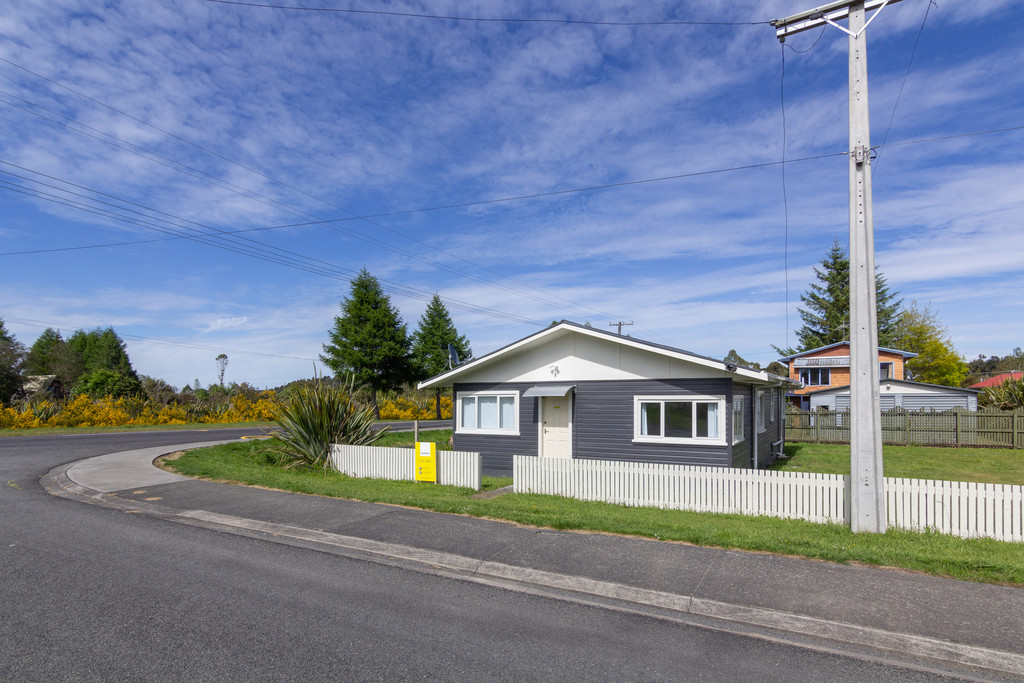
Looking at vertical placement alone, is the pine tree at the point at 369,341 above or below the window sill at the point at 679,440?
above

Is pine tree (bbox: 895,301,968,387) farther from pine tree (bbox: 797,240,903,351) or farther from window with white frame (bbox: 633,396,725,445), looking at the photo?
window with white frame (bbox: 633,396,725,445)

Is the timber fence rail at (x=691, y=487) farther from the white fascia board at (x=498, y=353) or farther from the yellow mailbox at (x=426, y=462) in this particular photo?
the white fascia board at (x=498, y=353)

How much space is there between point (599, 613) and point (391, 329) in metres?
36.8

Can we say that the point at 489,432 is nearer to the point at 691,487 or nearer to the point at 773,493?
the point at 691,487

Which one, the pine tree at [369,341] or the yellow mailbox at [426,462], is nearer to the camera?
the yellow mailbox at [426,462]

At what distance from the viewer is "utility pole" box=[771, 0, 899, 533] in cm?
863

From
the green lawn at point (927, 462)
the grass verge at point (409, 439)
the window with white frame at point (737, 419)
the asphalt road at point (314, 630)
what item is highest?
the window with white frame at point (737, 419)

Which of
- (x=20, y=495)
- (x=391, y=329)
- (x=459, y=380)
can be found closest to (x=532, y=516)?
(x=459, y=380)

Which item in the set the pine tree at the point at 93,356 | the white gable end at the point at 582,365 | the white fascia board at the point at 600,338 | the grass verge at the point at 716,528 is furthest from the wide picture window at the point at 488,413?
the pine tree at the point at 93,356

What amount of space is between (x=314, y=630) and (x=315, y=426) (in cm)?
1168

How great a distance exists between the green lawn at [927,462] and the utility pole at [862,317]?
950cm

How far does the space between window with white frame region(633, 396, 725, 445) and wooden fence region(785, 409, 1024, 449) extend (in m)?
16.7

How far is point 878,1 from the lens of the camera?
8867mm

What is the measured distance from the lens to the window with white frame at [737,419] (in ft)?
47.7
